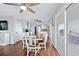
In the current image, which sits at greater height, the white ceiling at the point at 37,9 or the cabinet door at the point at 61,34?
A: the white ceiling at the point at 37,9

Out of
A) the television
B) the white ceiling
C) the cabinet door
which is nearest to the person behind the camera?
the cabinet door

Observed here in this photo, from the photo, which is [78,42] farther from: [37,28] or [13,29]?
[37,28]

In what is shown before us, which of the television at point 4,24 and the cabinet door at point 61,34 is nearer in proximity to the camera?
the cabinet door at point 61,34

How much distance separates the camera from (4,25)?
8.71 m

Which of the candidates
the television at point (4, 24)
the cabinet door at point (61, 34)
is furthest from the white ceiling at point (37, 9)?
the television at point (4, 24)

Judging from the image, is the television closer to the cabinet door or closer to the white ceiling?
the white ceiling

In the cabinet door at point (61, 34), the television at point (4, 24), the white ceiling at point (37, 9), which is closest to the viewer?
the cabinet door at point (61, 34)

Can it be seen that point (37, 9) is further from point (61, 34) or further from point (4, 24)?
point (4, 24)

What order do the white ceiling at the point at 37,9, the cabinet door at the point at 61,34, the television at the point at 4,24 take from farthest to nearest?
the television at the point at 4,24 < the white ceiling at the point at 37,9 < the cabinet door at the point at 61,34

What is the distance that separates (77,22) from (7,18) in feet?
22.9

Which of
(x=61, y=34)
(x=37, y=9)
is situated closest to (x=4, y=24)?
(x=37, y=9)

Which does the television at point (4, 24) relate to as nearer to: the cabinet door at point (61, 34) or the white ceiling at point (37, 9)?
the white ceiling at point (37, 9)

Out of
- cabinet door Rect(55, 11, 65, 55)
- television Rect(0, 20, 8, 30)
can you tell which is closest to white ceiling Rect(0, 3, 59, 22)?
cabinet door Rect(55, 11, 65, 55)

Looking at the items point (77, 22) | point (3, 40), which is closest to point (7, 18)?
point (3, 40)
